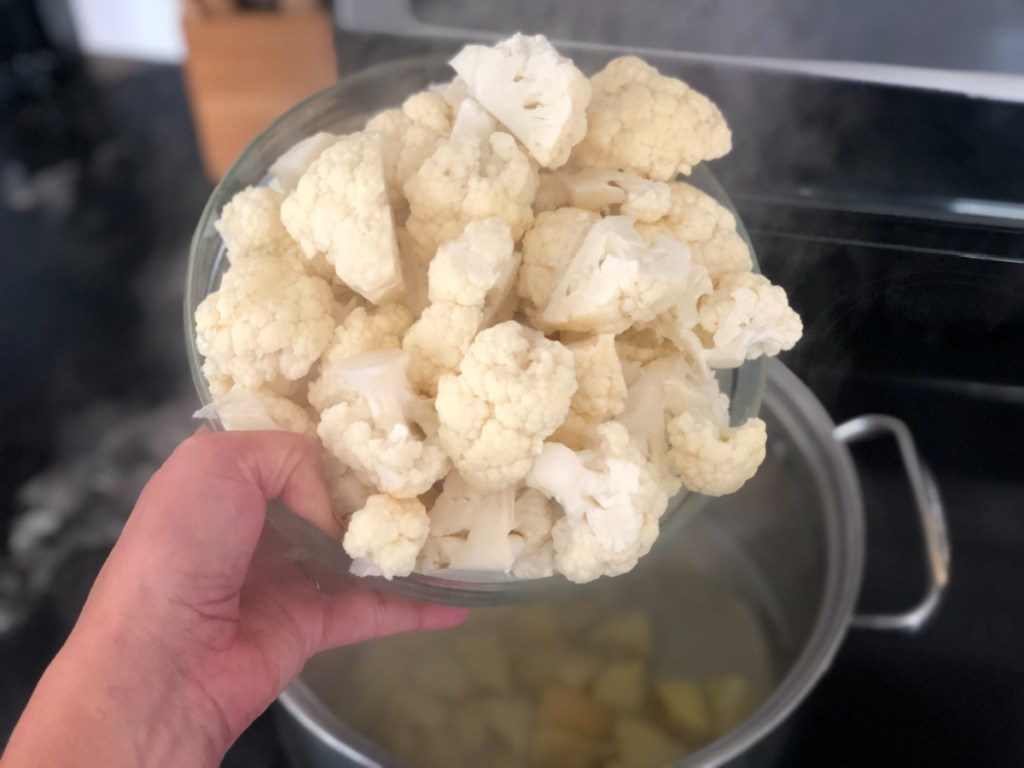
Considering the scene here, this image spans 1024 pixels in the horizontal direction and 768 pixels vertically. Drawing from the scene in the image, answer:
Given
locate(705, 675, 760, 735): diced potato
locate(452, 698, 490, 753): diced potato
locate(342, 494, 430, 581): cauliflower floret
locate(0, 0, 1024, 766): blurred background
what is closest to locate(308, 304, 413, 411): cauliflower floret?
locate(342, 494, 430, 581): cauliflower floret

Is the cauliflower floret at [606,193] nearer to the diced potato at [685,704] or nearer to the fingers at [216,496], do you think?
the fingers at [216,496]

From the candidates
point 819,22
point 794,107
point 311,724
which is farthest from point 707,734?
point 819,22

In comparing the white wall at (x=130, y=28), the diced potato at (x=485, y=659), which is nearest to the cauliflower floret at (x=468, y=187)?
the diced potato at (x=485, y=659)

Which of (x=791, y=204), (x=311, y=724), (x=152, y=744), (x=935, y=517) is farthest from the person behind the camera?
(x=935, y=517)

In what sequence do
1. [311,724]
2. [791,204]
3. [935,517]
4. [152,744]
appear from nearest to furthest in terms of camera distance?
1. [152,744]
2. [311,724]
3. [791,204]
4. [935,517]

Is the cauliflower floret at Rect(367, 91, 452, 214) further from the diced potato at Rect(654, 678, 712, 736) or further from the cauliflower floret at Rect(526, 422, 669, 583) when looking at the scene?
the diced potato at Rect(654, 678, 712, 736)

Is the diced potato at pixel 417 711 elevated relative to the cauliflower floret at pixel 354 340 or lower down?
lower down

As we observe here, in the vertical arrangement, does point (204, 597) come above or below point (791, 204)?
below

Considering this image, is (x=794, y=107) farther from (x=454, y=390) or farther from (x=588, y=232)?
(x=454, y=390)
